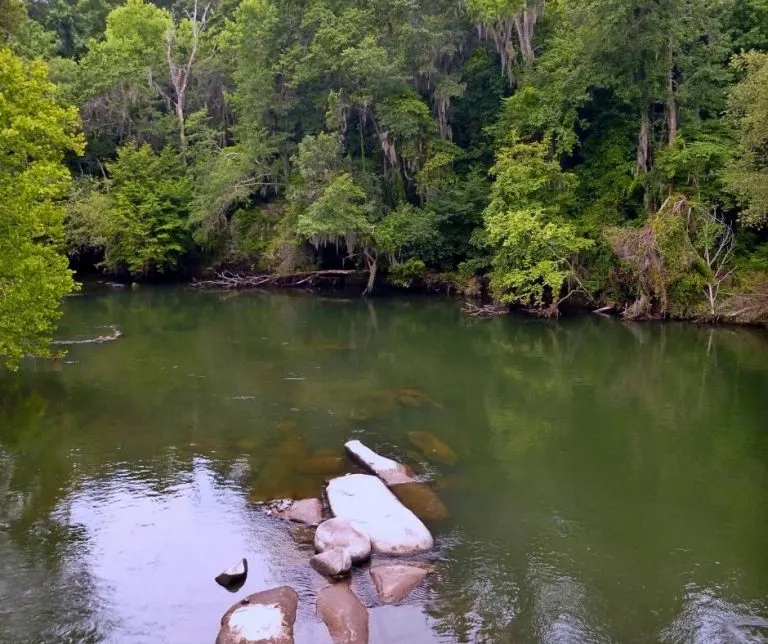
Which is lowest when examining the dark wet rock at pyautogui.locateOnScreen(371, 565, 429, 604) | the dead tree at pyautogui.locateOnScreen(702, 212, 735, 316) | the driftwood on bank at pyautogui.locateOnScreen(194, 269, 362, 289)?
the driftwood on bank at pyautogui.locateOnScreen(194, 269, 362, 289)

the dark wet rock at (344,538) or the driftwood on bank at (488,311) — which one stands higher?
the dark wet rock at (344,538)

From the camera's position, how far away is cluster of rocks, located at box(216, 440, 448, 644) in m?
7.94

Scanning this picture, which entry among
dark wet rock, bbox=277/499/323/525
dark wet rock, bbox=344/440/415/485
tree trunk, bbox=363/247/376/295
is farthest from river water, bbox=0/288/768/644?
tree trunk, bbox=363/247/376/295

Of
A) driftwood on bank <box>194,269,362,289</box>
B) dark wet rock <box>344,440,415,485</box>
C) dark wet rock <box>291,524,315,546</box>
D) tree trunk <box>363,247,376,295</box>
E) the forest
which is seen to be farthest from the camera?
driftwood on bank <box>194,269,362,289</box>

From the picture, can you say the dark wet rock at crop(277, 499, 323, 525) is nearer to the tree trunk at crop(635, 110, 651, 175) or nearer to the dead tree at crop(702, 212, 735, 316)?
the dead tree at crop(702, 212, 735, 316)

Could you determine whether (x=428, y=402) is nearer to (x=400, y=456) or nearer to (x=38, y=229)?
(x=400, y=456)

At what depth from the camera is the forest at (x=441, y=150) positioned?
2498 centimetres

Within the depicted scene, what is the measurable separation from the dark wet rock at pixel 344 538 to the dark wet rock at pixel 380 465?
2.09m

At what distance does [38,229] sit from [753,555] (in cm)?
1498

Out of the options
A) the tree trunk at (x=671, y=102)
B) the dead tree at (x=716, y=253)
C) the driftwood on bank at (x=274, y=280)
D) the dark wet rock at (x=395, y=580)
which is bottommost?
the driftwood on bank at (x=274, y=280)

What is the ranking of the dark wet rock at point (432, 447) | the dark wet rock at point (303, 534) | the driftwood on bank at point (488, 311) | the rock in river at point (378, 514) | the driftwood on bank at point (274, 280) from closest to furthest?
the rock in river at point (378, 514) < the dark wet rock at point (303, 534) < the dark wet rock at point (432, 447) < the driftwood on bank at point (488, 311) < the driftwood on bank at point (274, 280)

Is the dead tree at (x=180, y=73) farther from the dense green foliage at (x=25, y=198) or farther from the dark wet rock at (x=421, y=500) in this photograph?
the dark wet rock at (x=421, y=500)

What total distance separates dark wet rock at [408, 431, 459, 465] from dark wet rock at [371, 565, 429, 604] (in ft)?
12.9

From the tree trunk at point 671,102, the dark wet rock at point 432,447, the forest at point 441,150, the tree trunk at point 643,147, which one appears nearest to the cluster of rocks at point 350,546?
the dark wet rock at point 432,447
